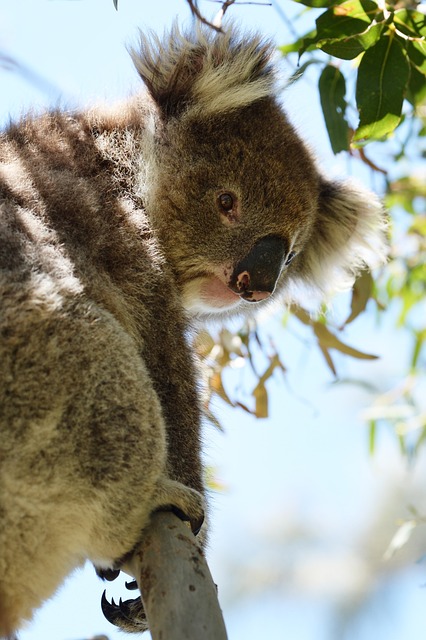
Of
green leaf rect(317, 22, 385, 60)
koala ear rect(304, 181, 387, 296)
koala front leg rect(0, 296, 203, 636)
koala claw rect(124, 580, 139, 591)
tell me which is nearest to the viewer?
koala front leg rect(0, 296, 203, 636)

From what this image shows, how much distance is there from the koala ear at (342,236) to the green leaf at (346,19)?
47.6 inches

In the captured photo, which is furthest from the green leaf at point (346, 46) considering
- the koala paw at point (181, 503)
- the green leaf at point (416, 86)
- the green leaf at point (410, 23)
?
the koala paw at point (181, 503)

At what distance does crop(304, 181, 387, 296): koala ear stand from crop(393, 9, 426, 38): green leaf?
1141mm

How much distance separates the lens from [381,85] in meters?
2.83

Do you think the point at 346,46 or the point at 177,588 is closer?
the point at 177,588

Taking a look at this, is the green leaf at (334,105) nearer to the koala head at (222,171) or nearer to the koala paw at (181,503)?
the koala head at (222,171)

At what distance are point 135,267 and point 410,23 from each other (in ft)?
3.94

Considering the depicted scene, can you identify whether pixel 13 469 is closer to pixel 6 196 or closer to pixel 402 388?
pixel 6 196

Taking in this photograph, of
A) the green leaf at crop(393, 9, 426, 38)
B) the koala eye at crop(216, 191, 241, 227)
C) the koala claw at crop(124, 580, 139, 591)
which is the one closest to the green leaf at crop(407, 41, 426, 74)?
the green leaf at crop(393, 9, 426, 38)

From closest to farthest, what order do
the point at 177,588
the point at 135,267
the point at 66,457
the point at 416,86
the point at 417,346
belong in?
the point at 177,588 < the point at 66,457 < the point at 135,267 < the point at 416,86 < the point at 417,346

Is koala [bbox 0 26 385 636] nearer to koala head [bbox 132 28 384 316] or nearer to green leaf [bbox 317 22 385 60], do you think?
koala head [bbox 132 28 384 316]

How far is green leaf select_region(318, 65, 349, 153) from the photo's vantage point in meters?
3.15

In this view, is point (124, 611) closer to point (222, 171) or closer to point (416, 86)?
point (222, 171)

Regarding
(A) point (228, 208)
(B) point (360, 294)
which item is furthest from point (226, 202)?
(B) point (360, 294)
